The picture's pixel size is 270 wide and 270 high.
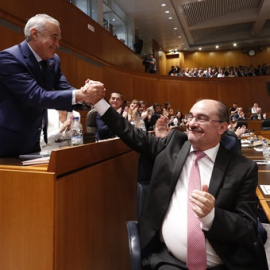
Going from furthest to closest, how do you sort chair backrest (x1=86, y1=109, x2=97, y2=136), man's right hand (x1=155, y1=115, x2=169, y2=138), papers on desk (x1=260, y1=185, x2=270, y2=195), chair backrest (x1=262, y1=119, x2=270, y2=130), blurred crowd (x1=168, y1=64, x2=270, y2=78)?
blurred crowd (x1=168, y1=64, x2=270, y2=78) < chair backrest (x1=262, y1=119, x2=270, y2=130) < chair backrest (x1=86, y1=109, x2=97, y2=136) < man's right hand (x1=155, y1=115, x2=169, y2=138) < papers on desk (x1=260, y1=185, x2=270, y2=195)

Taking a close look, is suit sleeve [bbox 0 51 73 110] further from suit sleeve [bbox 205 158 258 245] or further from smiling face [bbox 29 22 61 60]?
suit sleeve [bbox 205 158 258 245]

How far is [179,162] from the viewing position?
1.31 metres

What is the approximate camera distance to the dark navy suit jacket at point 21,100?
138 cm

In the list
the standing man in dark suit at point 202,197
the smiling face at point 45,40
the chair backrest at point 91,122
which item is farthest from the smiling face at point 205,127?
the chair backrest at point 91,122

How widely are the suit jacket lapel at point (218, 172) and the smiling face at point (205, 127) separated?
0.09m

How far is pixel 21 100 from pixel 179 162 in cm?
92

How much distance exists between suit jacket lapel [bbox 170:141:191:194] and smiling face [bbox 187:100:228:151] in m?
0.05

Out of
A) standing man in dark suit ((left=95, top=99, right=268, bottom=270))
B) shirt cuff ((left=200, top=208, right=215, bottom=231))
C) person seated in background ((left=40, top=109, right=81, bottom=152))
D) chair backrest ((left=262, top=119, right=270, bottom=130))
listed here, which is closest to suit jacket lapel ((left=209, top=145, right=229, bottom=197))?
standing man in dark suit ((left=95, top=99, right=268, bottom=270))

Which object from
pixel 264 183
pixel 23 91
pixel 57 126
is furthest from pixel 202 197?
pixel 57 126

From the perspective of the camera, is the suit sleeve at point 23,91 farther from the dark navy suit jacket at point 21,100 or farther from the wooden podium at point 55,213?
the wooden podium at point 55,213

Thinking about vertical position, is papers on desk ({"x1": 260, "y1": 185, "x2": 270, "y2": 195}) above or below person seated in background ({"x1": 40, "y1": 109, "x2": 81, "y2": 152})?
below

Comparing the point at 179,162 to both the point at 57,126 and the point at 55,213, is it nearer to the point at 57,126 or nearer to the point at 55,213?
the point at 55,213

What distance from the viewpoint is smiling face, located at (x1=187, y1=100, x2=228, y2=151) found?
1321 millimetres

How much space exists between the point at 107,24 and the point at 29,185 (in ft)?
26.6
